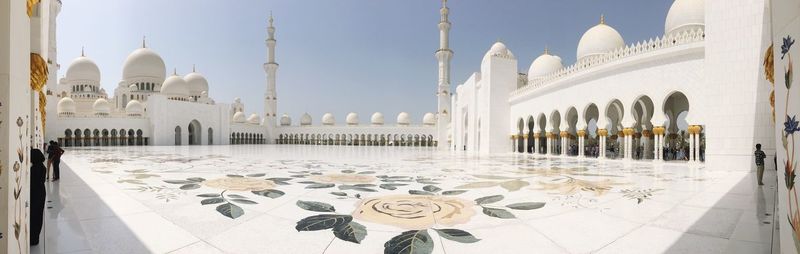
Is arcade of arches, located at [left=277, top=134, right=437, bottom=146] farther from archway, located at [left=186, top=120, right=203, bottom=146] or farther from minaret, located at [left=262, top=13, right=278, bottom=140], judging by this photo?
archway, located at [left=186, top=120, right=203, bottom=146]

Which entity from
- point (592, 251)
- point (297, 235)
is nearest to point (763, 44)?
point (592, 251)

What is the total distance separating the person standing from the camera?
198 cm

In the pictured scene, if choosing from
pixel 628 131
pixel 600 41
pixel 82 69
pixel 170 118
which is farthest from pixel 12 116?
pixel 82 69

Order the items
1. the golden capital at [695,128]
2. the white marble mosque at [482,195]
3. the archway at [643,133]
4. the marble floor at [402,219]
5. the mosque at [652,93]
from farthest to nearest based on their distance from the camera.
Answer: the archway at [643,133]
the golden capital at [695,128]
the mosque at [652,93]
the marble floor at [402,219]
the white marble mosque at [482,195]

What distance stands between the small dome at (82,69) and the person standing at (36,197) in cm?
3220

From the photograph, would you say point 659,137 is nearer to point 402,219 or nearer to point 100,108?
point 402,219

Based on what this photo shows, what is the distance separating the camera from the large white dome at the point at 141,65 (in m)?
27.2

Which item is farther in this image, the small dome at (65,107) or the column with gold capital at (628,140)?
the small dome at (65,107)

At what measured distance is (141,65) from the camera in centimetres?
2719

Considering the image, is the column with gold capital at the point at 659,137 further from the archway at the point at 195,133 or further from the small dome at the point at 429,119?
the archway at the point at 195,133

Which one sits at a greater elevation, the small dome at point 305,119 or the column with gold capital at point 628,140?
the small dome at point 305,119

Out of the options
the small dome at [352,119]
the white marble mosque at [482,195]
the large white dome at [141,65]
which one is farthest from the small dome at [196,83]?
the white marble mosque at [482,195]

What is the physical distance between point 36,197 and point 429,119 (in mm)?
30581

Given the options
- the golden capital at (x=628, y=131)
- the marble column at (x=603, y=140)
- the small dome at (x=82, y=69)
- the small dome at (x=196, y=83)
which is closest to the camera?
the golden capital at (x=628, y=131)
